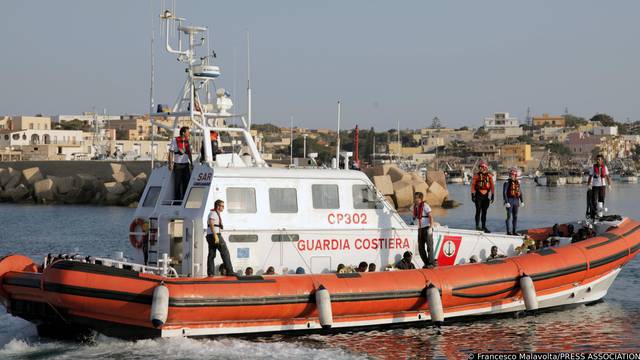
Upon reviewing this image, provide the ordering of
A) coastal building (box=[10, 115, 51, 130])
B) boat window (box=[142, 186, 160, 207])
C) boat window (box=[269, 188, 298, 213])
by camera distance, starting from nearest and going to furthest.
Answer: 1. boat window (box=[269, 188, 298, 213])
2. boat window (box=[142, 186, 160, 207])
3. coastal building (box=[10, 115, 51, 130])

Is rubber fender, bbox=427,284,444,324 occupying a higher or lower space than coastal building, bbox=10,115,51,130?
lower

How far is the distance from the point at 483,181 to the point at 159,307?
7123mm

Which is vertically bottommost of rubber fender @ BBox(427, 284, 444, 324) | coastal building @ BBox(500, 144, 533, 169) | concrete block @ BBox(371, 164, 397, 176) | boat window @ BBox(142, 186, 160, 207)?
coastal building @ BBox(500, 144, 533, 169)

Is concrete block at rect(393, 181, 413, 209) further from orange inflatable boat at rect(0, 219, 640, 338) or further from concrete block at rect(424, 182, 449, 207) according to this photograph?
orange inflatable boat at rect(0, 219, 640, 338)

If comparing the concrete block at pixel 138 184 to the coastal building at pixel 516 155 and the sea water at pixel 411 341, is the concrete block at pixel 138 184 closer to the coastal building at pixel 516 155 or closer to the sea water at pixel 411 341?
the sea water at pixel 411 341

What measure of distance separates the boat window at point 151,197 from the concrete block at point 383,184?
2958 cm

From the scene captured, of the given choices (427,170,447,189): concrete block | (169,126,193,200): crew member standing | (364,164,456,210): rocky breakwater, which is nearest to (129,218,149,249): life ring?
(169,126,193,200): crew member standing

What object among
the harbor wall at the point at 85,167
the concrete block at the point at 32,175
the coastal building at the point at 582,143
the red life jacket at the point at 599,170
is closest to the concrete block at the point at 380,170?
the harbor wall at the point at 85,167

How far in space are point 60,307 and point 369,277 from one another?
432cm

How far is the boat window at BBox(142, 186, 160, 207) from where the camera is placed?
45.0 ft

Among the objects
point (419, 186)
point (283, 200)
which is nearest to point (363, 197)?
point (283, 200)

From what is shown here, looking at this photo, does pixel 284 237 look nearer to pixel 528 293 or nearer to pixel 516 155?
pixel 528 293

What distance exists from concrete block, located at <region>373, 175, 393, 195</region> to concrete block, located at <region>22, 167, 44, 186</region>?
81.2 feet

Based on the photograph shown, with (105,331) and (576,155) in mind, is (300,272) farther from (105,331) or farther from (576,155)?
(576,155)
